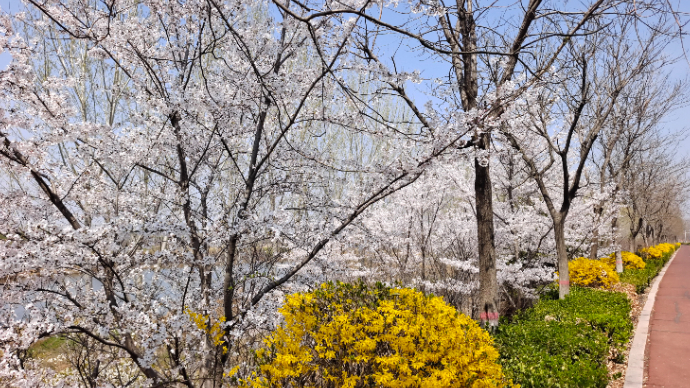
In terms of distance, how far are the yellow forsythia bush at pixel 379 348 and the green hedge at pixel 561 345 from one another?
1293 mm

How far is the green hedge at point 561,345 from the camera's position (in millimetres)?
4137

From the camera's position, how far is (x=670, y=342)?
700 centimetres

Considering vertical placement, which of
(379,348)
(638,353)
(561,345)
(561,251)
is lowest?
(638,353)

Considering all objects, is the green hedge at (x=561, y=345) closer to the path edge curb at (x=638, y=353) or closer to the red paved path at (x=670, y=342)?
the path edge curb at (x=638, y=353)

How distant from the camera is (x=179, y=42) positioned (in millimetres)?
4309

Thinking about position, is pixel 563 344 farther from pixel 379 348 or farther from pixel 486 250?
pixel 379 348

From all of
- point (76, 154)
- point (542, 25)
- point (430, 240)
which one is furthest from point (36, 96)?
point (430, 240)

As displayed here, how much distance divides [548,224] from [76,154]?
10.5m

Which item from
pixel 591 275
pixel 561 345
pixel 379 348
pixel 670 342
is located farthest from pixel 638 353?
pixel 591 275

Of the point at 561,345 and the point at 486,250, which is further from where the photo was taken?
the point at 486,250

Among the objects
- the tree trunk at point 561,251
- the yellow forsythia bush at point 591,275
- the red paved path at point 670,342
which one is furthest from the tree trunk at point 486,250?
the yellow forsythia bush at point 591,275

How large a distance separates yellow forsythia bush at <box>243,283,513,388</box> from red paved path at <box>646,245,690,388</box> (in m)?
3.85

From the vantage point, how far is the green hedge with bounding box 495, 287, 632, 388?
4.14m

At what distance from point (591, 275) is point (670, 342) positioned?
18.6 feet
